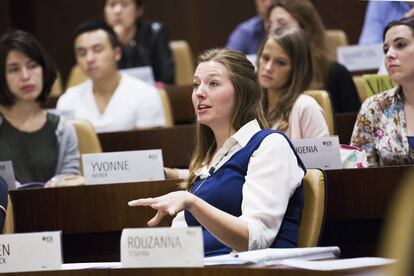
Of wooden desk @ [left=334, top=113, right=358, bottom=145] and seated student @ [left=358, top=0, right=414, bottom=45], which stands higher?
seated student @ [left=358, top=0, right=414, bottom=45]

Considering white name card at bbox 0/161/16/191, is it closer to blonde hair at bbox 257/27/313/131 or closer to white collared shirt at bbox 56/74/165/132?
blonde hair at bbox 257/27/313/131

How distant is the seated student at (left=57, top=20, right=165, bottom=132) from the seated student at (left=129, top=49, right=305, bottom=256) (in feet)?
6.70

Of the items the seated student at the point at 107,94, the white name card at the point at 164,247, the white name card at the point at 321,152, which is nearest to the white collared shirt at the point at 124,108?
the seated student at the point at 107,94

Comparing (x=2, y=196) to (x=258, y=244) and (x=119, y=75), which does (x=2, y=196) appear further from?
(x=119, y=75)

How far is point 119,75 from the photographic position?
17.2 ft

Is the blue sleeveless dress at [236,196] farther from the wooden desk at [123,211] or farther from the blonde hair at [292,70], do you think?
the blonde hair at [292,70]

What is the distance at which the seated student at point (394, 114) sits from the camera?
326cm

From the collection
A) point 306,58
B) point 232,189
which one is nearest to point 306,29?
point 306,58

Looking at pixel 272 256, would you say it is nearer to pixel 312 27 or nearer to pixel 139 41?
pixel 312 27

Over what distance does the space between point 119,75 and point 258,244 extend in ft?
9.42

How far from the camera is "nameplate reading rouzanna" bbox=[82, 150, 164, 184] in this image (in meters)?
3.35

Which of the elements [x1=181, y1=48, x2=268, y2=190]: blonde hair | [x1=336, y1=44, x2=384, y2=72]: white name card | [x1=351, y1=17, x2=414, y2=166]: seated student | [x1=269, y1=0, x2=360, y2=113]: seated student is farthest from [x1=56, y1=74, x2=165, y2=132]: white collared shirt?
[x1=181, y1=48, x2=268, y2=190]: blonde hair

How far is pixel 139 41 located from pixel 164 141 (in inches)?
80.8

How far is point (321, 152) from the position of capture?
313 centimetres
